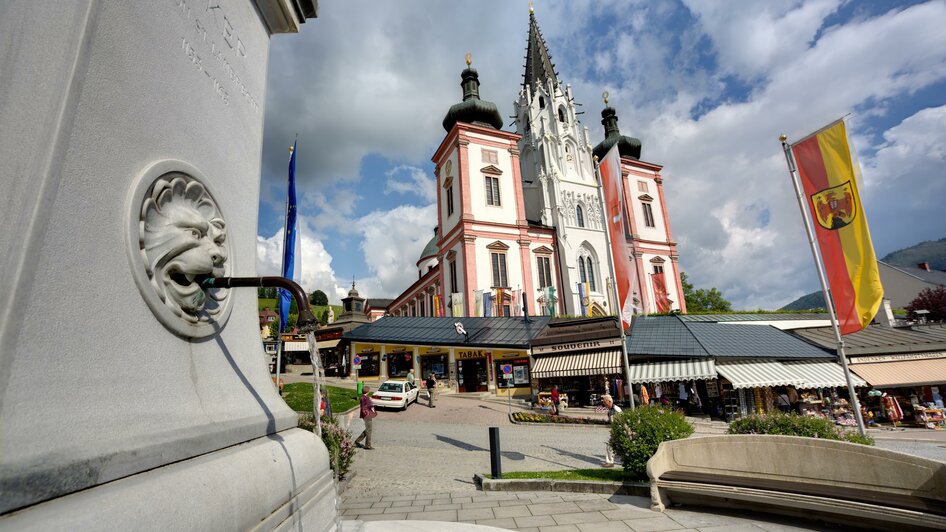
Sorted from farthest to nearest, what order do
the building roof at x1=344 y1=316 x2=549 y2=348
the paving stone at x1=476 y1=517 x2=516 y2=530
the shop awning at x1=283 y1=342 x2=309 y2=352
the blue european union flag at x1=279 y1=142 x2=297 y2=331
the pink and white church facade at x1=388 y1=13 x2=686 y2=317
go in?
the shop awning at x1=283 y1=342 x2=309 y2=352
the pink and white church facade at x1=388 y1=13 x2=686 y2=317
the building roof at x1=344 y1=316 x2=549 y2=348
the blue european union flag at x1=279 y1=142 x2=297 y2=331
the paving stone at x1=476 y1=517 x2=516 y2=530

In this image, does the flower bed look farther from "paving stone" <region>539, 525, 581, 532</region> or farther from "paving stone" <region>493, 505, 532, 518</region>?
"paving stone" <region>539, 525, 581, 532</region>

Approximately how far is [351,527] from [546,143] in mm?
39228

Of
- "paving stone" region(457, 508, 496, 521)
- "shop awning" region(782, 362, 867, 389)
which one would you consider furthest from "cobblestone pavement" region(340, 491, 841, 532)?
"shop awning" region(782, 362, 867, 389)

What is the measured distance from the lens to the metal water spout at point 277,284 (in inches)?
94.5

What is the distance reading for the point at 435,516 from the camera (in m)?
5.75

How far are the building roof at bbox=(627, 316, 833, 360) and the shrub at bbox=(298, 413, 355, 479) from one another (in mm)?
16368

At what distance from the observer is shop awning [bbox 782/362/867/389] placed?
60.2ft

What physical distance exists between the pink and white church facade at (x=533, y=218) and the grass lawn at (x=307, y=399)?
465 inches

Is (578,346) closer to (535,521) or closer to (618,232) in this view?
(618,232)

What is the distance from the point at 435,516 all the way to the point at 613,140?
46267mm

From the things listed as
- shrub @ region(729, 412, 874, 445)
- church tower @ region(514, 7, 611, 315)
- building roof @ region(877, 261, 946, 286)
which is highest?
church tower @ region(514, 7, 611, 315)

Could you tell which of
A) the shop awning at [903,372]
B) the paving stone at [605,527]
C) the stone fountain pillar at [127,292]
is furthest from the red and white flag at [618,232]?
the shop awning at [903,372]

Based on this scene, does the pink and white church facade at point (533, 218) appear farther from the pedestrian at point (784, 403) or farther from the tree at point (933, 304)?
the tree at point (933, 304)

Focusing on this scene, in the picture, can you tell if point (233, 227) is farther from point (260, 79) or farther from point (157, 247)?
point (260, 79)
